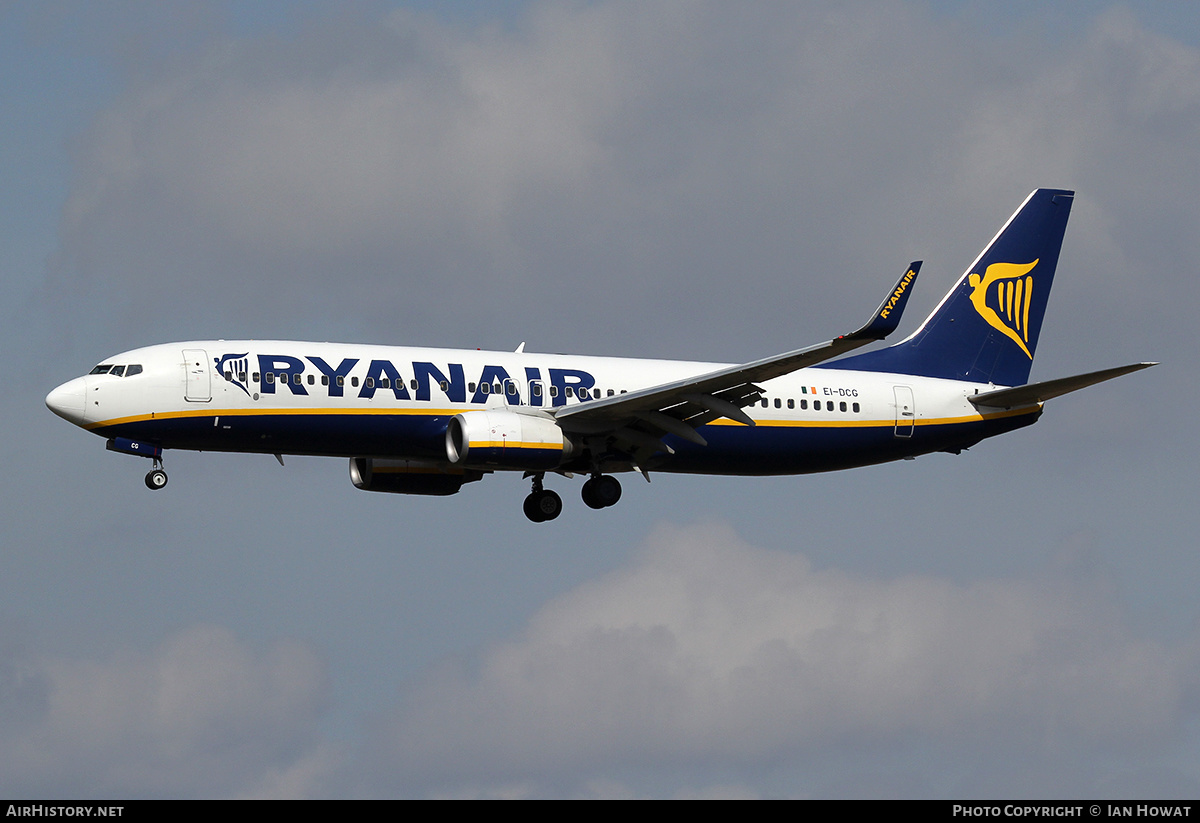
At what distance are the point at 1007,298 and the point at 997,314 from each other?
0.91m

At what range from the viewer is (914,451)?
59344 millimetres

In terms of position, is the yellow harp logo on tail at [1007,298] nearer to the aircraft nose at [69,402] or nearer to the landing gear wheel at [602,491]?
the landing gear wheel at [602,491]

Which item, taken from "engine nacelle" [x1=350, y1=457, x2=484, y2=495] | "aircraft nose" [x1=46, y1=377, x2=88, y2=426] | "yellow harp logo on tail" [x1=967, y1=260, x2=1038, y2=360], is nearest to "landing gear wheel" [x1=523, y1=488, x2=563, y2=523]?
"engine nacelle" [x1=350, y1=457, x2=484, y2=495]

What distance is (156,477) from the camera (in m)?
51.0

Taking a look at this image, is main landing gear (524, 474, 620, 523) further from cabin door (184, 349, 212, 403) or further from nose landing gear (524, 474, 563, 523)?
cabin door (184, 349, 212, 403)

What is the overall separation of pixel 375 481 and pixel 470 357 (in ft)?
21.4

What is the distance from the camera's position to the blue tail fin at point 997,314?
60.8 meters

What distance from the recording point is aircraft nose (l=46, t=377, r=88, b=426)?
50.2 m

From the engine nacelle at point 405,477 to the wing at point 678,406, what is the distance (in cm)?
569

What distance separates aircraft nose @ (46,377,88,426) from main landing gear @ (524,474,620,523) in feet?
45.5

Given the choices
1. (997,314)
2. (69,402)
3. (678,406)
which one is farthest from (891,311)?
(69,402)
